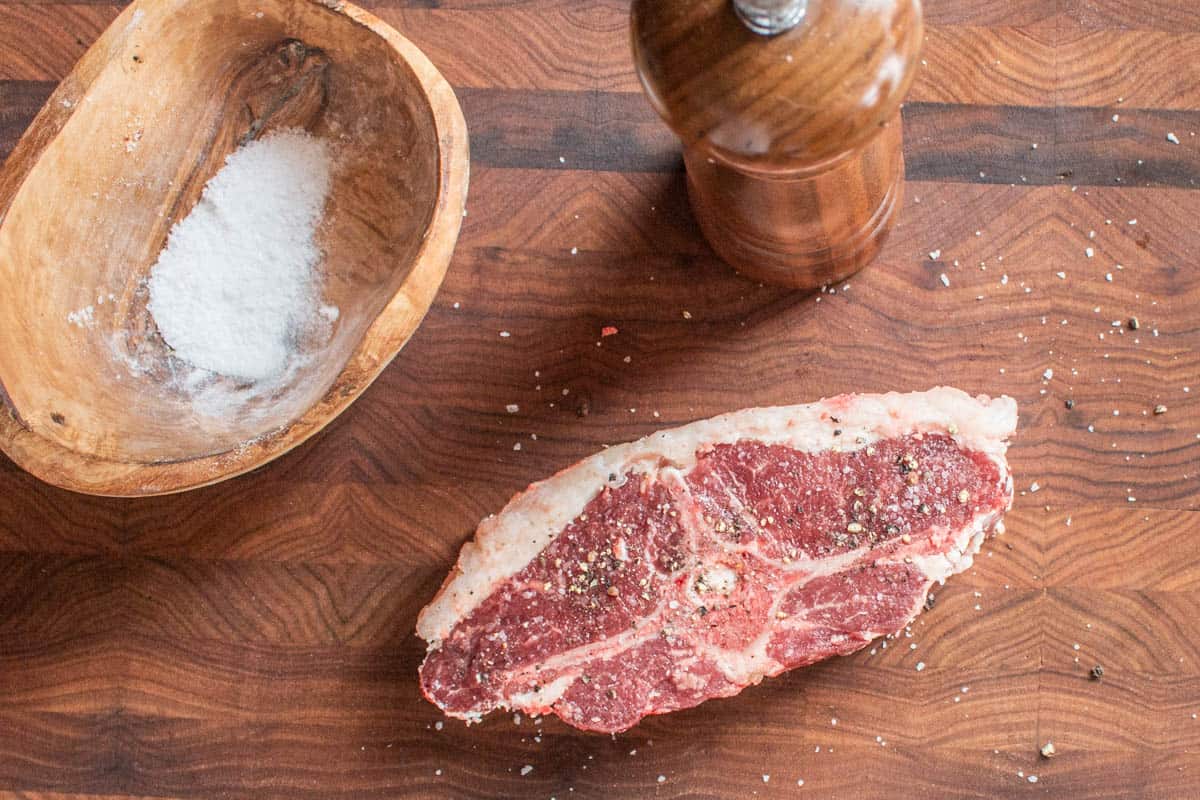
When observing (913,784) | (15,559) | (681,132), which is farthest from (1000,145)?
(15,559)

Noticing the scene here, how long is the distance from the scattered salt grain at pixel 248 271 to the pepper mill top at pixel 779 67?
0.74 meters

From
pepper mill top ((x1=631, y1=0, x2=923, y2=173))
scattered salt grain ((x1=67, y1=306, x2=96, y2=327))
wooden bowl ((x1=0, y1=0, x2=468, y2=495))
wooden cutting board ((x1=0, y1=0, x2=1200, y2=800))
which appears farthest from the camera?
wooden cutting board ((x1=0, y1=0, x2=1200, y2=800))

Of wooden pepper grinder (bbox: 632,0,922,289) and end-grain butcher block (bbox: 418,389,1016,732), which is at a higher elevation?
wooden pepper grinder (bbox: 632,0,922,289)

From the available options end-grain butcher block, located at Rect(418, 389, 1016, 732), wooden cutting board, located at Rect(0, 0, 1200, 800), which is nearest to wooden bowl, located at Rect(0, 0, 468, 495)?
wooden cutting board, located at Rect(0, 0, 1200, 800)

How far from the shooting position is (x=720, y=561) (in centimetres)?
160

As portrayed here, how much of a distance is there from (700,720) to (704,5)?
113cm

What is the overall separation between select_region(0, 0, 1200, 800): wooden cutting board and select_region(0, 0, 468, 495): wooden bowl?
21cm

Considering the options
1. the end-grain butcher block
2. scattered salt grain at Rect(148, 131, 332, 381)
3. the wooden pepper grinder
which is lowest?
the end-grain butcher block

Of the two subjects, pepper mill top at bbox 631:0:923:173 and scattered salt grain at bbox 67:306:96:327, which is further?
scattered salt grain at bbox 67:306:96:327

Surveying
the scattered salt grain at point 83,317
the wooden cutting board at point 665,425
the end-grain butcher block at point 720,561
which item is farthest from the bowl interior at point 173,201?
the end-grain butcher block at point 720,561

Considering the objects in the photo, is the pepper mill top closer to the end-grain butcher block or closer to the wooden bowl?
the wooden bowl

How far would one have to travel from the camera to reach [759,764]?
1.74m

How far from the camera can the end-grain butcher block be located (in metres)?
1.61

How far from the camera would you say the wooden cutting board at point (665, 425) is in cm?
174
